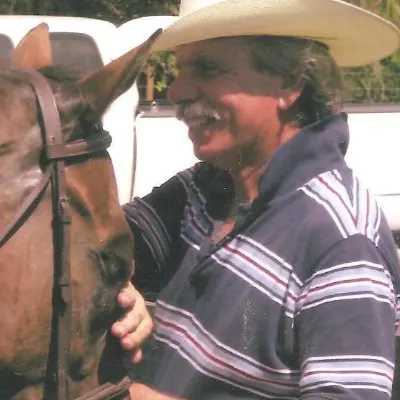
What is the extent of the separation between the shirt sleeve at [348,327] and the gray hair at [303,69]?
47cm

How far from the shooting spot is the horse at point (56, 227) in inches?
65.3

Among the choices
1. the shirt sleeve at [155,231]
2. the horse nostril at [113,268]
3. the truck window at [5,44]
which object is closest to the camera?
the horse nostril at [113,268]

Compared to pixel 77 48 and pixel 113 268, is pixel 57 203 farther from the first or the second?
pixel 77 48

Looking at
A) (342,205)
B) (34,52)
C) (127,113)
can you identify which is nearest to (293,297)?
(342,205)

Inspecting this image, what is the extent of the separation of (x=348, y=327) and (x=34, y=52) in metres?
0.88

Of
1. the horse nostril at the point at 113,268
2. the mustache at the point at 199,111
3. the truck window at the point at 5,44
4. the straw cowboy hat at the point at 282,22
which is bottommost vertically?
the horse nostril at the point at 113,268

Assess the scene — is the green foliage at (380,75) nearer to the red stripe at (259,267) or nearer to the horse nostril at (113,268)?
the red stripe at (259,267)

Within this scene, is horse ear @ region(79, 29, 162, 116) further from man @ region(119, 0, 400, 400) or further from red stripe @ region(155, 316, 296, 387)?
red stripe @ region(155, 316, 296, 387)

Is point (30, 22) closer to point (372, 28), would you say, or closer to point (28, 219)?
point (372, 28)

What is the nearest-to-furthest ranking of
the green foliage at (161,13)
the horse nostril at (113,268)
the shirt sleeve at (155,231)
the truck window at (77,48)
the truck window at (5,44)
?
the horse nostril at (113,268), the shirt sleeve at (155,231), the truck window at (5,44), the truck window at (77,48), the green foliage at (161,13)

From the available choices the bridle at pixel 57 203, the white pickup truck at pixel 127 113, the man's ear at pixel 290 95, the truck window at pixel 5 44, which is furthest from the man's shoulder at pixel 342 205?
the truck window at pixel 5 44

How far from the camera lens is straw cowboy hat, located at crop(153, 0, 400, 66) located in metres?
2.18

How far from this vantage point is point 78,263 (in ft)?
5.71

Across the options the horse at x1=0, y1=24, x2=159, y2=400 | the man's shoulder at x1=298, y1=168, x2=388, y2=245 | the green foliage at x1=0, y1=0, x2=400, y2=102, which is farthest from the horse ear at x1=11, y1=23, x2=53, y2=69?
the green foliage at x1=0, y1=0, x2=400, y2=102
